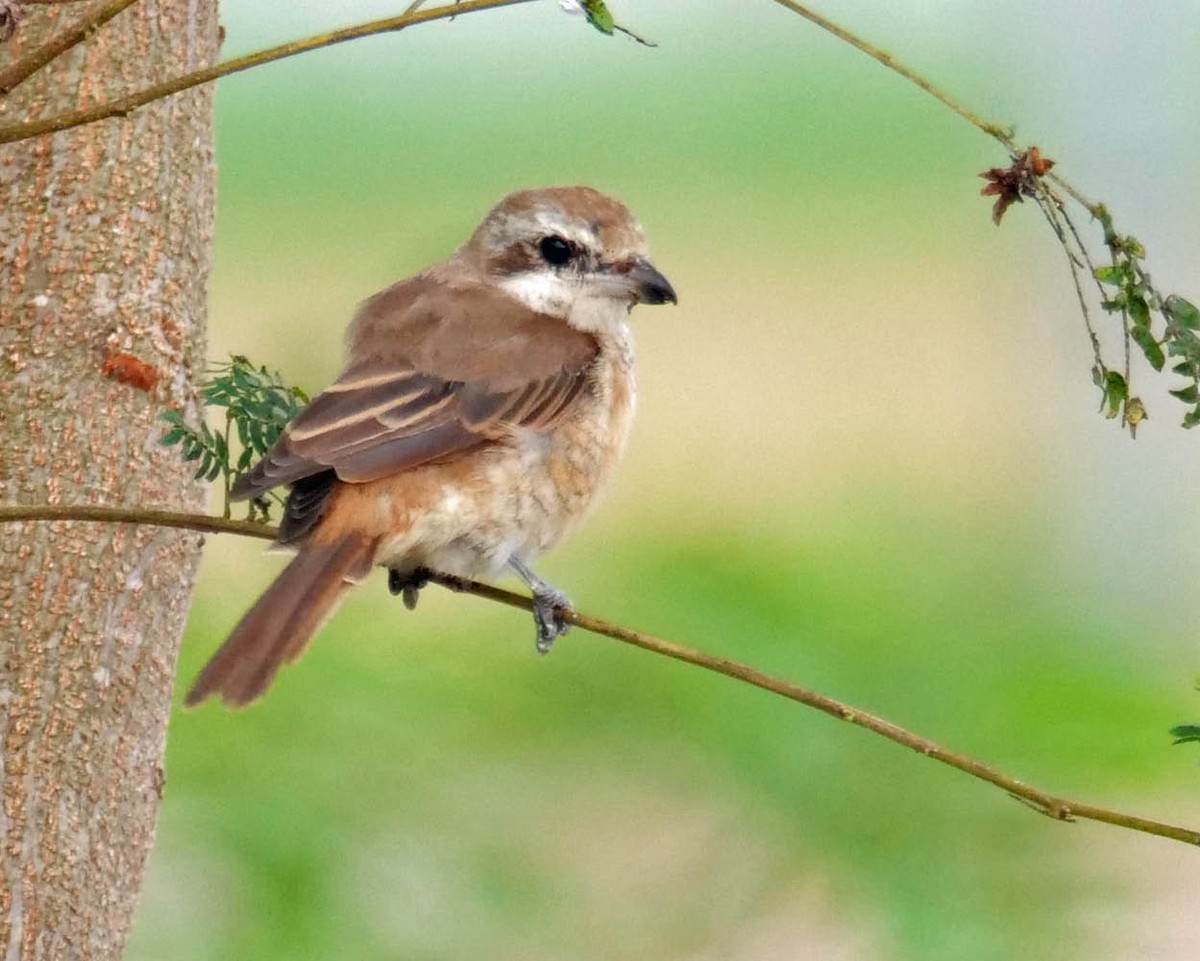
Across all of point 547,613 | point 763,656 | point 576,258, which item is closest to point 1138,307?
point 547,613

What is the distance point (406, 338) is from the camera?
3.51 m

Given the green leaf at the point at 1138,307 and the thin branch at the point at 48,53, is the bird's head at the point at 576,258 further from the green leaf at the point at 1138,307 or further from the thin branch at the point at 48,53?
the thin branch at the point at 48,53

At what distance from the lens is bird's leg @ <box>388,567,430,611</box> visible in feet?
11.0

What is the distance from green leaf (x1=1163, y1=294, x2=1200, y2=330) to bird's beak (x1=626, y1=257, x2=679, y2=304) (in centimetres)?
156

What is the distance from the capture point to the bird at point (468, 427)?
2893 mm

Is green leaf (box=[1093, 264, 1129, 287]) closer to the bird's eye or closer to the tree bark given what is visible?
the tree bark

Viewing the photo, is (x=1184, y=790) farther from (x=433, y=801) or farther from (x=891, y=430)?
(x=891, y=430)

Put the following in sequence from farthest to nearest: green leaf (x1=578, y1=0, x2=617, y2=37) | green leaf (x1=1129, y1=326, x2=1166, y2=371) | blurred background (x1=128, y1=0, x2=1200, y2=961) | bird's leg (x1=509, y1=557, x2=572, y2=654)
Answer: blurred background (x1=128, y1=0, x2=1200, y2=961)
bird's leg (x1=509, y1=557, x2=572, y2=654)
green leaf (x1=1129, y1=326, x2=1166, y2=371)
green leaf (x1=578, y1=0, x2=617, y2=37)

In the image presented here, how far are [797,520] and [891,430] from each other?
6.43ft

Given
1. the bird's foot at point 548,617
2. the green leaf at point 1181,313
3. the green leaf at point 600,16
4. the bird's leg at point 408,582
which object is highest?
the green leaf at point 1181,313

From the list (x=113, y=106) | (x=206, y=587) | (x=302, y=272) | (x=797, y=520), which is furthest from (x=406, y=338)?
(x=302, y=272)

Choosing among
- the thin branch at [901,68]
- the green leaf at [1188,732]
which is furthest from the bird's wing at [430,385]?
the green leaf at [1188,732]

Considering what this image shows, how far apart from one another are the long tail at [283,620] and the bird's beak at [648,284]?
Result: 3.12 feet

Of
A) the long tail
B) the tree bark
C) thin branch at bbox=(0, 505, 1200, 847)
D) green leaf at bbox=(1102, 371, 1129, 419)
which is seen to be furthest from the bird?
green leaf at bbox=(1102, 371, 1129, 419)
